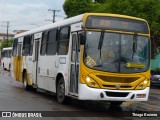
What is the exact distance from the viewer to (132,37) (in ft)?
43.0

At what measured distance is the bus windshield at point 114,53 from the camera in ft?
41.2

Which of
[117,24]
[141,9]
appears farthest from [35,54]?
[141,9]

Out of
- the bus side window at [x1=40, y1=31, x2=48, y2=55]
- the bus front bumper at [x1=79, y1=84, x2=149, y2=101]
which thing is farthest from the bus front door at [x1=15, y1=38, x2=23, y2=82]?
the bus front bumper at [x1=79, y1=84, x2=149, y2=101]

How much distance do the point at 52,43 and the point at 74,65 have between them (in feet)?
9.94

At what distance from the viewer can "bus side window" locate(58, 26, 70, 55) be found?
14.4 metres

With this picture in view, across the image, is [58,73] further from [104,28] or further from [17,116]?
[17,116]

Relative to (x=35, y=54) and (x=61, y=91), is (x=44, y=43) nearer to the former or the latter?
(x=35, y=54)

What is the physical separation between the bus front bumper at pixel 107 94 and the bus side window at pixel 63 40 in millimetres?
2385

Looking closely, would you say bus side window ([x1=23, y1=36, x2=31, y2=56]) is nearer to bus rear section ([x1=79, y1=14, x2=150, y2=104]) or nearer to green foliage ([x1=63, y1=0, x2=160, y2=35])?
bus rear section ([x1=79, y1=14, x2=150, y2=104])

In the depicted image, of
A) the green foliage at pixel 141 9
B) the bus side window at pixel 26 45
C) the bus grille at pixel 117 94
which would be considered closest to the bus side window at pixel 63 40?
the bus grille at pixel 117 94

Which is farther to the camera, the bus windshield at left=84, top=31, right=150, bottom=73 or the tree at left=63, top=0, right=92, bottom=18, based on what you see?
the tree at left=63, top=0, right=92, bottom=18

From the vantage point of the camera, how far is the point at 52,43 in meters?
16.1

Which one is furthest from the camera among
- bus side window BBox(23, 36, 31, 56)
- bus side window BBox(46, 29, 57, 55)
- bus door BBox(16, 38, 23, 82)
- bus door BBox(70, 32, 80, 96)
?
bus door BBox(16, 38, 23, 82)

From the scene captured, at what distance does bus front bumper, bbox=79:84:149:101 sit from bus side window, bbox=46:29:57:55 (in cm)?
371
